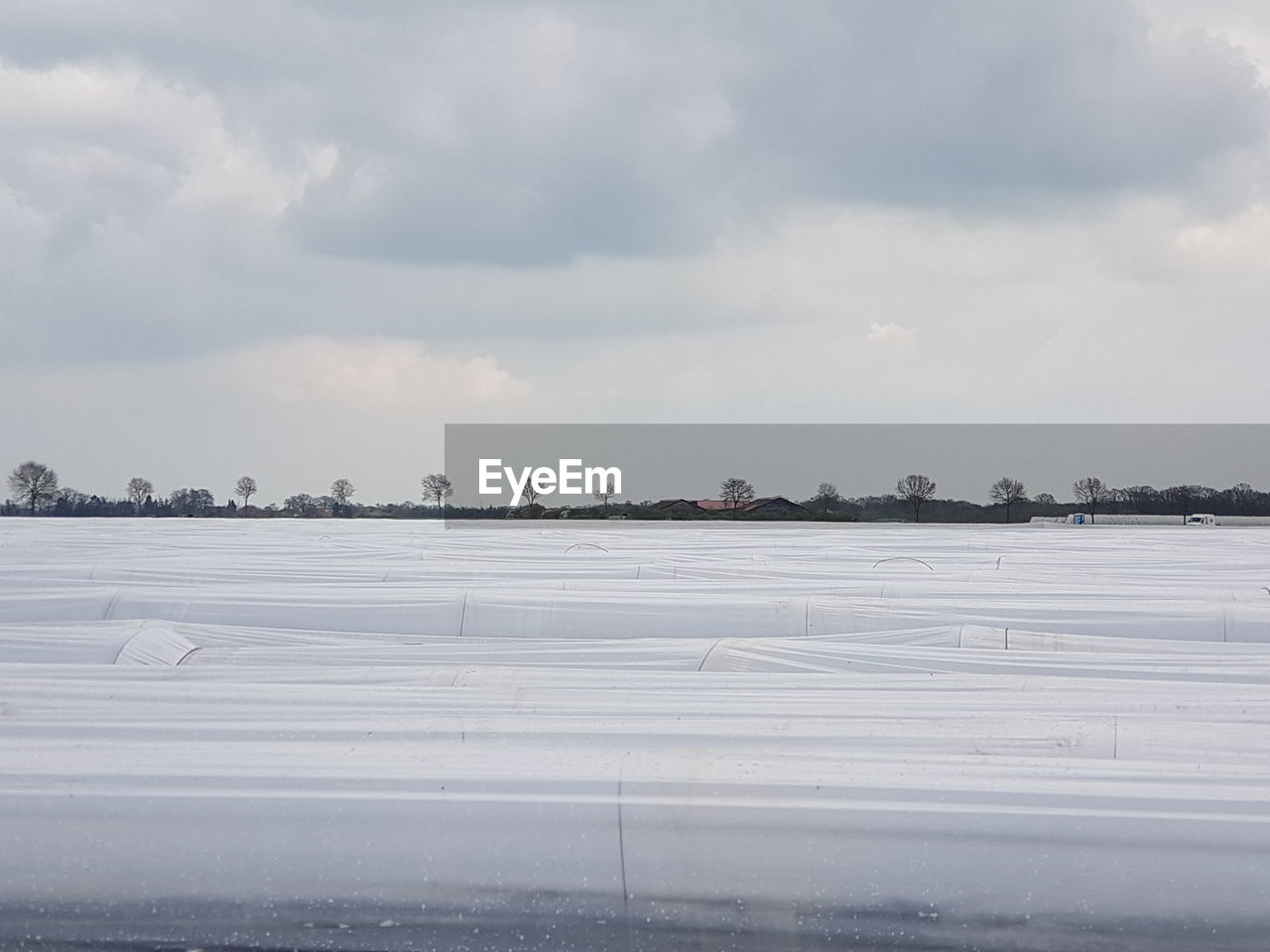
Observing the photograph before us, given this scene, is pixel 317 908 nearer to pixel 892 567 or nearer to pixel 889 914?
pixel 889 914

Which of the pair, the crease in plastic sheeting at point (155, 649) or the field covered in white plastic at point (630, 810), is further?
the crease in plastic sheeting at point (155, 649)

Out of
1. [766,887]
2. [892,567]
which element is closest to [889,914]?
[766,887]

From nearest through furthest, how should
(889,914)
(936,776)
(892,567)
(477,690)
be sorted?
(889,914) < (936,776) < (477,690) < (892,567)

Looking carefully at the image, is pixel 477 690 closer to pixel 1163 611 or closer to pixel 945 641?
pixel 945 641

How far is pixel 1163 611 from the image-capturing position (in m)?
6.66

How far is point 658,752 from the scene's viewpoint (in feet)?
9.93

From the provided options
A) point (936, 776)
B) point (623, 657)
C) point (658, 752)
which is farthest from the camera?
point (623, 657)

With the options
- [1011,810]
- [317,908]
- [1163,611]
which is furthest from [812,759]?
[1163,611]

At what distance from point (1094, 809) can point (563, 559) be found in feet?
30.5

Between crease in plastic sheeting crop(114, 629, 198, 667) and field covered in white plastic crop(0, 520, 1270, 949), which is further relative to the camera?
crease in plastic sheeting crop(114, 629, 198, 667)

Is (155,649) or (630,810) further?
(155,649)

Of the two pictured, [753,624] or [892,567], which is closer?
[753,624]

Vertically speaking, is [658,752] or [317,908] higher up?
[658,752]

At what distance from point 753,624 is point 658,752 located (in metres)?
3.89
